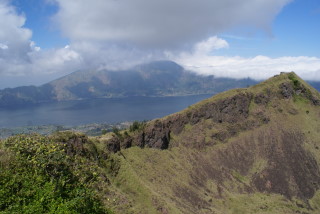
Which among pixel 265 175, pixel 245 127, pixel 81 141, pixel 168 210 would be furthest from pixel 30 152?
pixel 245 127

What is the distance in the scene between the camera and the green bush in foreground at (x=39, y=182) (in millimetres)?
19625

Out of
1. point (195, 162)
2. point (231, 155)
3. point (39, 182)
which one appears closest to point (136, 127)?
point (195, 162)

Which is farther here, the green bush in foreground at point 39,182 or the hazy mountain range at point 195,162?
the hazy mountain range at point 195,162

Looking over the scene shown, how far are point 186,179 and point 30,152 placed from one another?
64668mm

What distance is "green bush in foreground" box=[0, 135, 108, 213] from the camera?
64.4 ft

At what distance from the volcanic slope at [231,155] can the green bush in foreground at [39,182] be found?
101ft

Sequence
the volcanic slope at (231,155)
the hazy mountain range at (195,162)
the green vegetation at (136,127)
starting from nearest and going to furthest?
1. the hazy mountain range at (195,162)
2. the volcanic slope at (231,155)
3. the green vegetation at (136,127)

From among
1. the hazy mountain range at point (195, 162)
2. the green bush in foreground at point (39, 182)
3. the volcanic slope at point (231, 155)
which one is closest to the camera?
the green bush in foreground at point (39, 182)

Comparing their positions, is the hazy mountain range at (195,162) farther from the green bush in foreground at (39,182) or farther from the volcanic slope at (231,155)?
the volcanic slope at (231,155)

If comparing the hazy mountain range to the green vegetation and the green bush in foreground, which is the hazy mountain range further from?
the green vegetation

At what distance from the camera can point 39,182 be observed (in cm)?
2197

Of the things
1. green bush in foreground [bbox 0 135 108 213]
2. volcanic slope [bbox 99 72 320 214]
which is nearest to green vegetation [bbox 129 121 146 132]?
volcanic slope [bbox 99 72 320 214]

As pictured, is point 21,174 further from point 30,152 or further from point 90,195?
point 90,195

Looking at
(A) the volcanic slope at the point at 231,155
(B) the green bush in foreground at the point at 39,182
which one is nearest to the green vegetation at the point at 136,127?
(A) the volcanic slope at the point at 231,155
